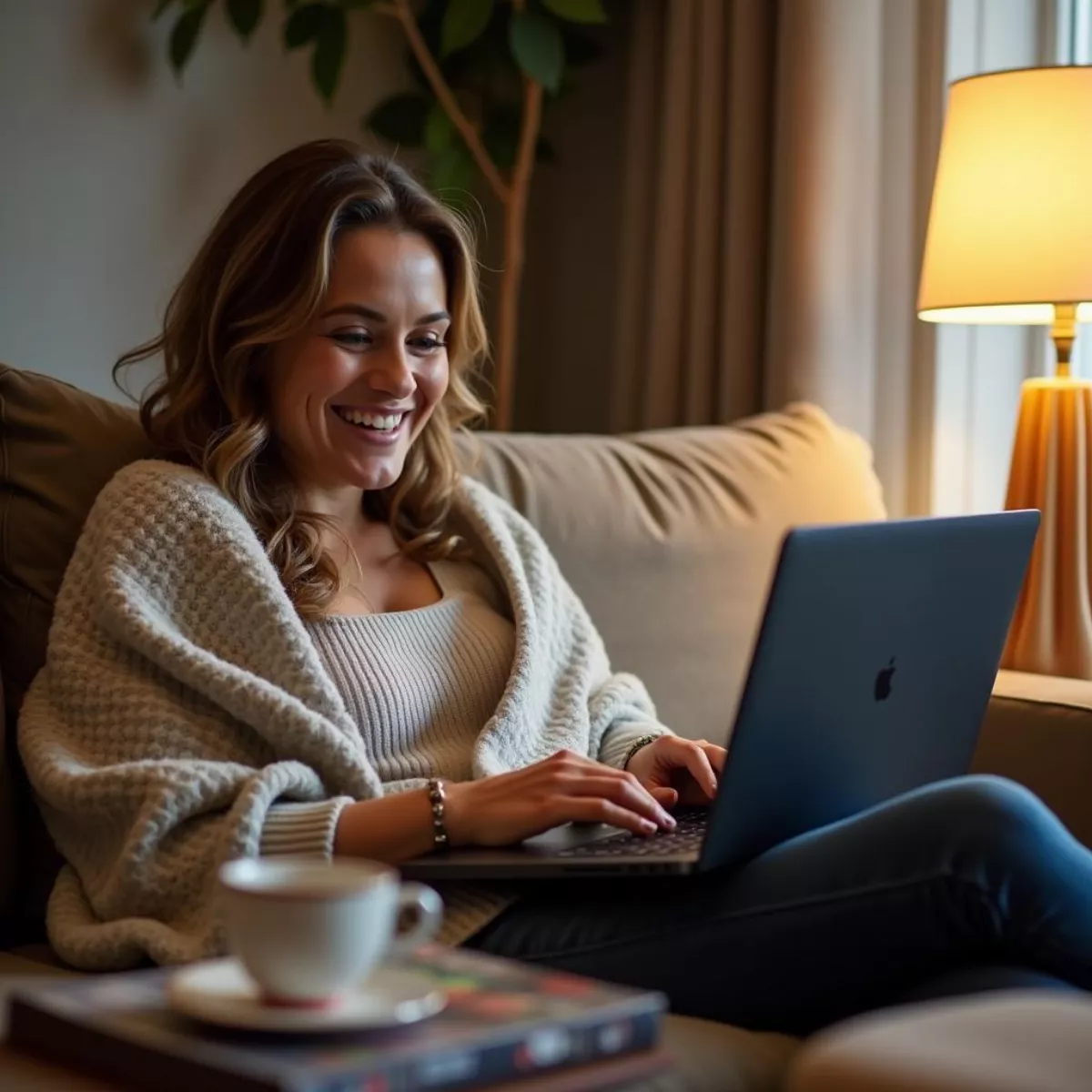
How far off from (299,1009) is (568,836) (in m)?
0.56

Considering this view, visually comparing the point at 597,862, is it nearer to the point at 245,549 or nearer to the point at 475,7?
the point at 245,549

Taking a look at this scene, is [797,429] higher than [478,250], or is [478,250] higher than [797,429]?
[478,250]

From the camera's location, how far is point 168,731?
1478 mm

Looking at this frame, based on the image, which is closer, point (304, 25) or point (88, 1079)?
point (88, 1079)

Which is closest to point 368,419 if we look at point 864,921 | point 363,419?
point 363,419

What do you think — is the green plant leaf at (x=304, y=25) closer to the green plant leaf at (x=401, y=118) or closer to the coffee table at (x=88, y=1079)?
the green plant leaf at (x=401, y=118)

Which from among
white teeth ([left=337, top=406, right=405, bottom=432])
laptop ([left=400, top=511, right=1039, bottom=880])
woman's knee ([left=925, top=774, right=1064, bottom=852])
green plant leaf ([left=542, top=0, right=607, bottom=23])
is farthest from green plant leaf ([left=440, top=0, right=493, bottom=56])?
woman's knee ([left=925, top=774, right=1064, bottom=852])

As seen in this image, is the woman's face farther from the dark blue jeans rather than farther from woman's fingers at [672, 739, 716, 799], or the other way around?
the dark blue jeans

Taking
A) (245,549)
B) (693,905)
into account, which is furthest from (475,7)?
(693,905)

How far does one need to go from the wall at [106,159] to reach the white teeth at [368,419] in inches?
34.2

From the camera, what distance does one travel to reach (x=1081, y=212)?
2021 millimetres

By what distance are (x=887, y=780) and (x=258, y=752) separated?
0.56 m

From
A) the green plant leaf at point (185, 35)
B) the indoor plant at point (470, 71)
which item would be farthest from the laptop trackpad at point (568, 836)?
the green plant leaf at point (185, 35)

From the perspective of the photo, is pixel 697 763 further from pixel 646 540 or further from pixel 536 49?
pixel 536 49
